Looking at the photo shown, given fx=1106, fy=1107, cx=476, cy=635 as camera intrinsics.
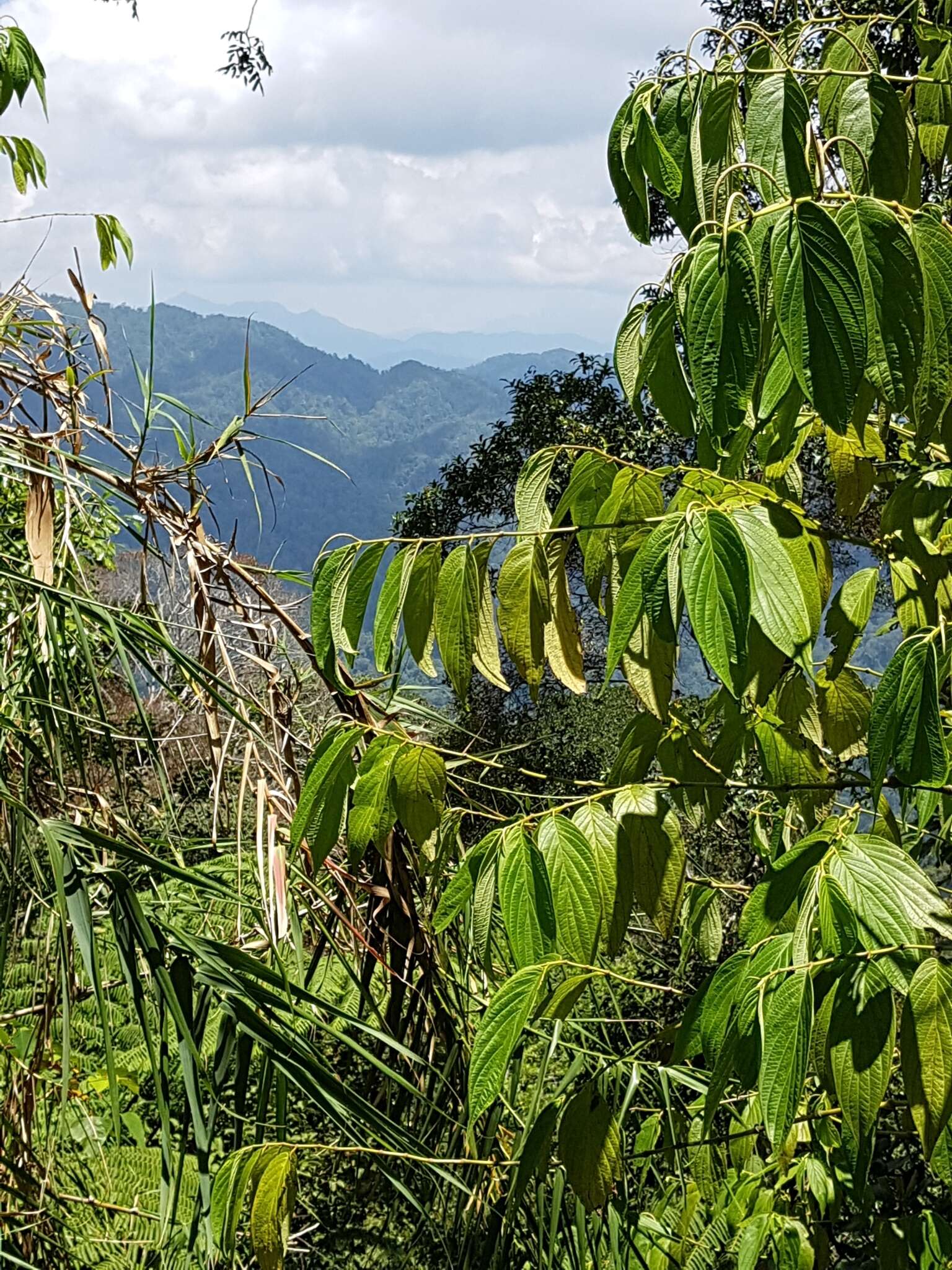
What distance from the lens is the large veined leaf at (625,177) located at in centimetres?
64

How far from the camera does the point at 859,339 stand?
0.44m

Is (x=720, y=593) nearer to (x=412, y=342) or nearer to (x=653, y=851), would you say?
(x=653, y=851)

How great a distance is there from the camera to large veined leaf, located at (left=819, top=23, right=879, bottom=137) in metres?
0.70

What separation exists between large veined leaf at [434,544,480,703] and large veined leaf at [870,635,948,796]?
8.2 inches

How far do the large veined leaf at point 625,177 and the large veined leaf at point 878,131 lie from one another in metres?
0.11

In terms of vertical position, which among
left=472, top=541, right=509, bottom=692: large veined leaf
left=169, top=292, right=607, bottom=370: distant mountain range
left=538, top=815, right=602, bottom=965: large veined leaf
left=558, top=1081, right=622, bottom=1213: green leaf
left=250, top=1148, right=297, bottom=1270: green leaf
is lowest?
left=250, top=1148, right=297, bottom=1270: green leaf

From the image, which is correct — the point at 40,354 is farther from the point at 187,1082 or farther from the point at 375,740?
the point at 187,1082

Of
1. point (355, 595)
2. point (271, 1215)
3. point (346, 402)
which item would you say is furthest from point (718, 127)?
point (346, 402)

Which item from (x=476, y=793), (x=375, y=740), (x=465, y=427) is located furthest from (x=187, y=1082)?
(x=465, y=427)

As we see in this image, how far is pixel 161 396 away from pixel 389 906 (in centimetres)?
41

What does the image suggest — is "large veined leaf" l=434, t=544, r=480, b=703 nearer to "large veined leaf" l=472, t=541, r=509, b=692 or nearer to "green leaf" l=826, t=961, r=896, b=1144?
"large veined leaf" l=472, t=541, r=509, b=692

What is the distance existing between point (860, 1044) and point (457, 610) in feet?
0.94

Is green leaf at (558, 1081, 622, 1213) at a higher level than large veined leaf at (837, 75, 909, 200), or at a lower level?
lower

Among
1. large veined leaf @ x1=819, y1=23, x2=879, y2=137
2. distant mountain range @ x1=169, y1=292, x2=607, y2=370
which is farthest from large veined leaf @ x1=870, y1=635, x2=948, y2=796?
distant mountain range @ x1=169, y1=292, x2=607, y2=370
